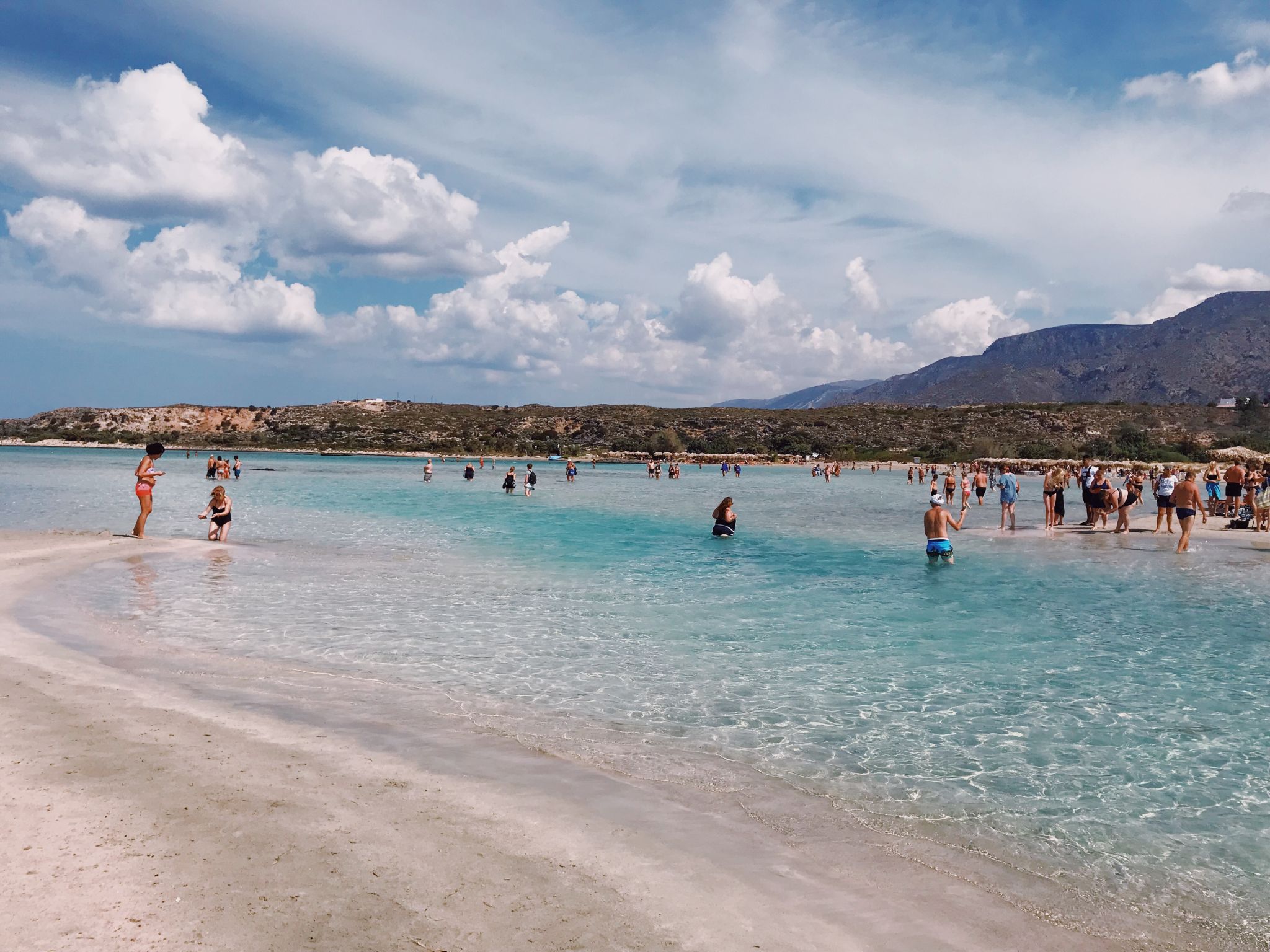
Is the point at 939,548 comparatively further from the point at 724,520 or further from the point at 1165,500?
the point at 1165,500

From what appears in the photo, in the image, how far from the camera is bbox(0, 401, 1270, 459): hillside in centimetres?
9594

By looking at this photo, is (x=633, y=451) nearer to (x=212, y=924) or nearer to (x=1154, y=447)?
(x=1154, y=447)

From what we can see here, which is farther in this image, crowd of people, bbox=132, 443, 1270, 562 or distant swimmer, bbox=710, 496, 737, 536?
distant swimmer, bbox=710, 496, 737, 536

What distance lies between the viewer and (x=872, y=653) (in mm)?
10258

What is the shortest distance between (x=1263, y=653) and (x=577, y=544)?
14593mm

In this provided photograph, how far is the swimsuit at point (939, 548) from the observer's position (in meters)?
17.9

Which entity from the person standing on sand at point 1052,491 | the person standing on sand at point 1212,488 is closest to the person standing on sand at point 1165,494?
the person standing on sand at point 1052,491

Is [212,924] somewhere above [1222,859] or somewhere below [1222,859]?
above

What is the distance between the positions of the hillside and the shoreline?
9144 cm

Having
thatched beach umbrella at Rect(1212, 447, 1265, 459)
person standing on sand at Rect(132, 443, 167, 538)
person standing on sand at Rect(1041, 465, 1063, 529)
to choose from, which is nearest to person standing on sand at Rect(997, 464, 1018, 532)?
person standing on sand at Rect(1041, 465, 1063, 529)

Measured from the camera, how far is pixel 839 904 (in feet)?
13.9

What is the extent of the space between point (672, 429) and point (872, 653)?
109m

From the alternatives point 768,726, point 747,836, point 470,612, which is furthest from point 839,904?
point 470,612

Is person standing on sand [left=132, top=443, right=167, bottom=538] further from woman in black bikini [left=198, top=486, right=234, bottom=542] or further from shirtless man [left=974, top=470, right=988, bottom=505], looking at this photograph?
shirtless man [left=974, top=470, right=988, bottom=505]
